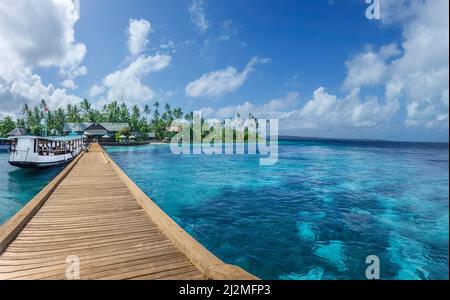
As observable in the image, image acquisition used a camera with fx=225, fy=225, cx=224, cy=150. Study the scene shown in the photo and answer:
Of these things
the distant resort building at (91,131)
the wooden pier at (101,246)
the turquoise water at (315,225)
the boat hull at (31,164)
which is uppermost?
the distant resort building at (91,131)

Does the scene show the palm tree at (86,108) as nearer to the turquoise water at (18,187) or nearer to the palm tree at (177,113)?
the palm tree at (177,113)

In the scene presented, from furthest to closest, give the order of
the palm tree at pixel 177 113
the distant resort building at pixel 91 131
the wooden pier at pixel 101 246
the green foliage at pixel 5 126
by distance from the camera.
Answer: the palm tree at pixel 177 113
the distant resort building at pixel 91 131
the green foliage at pixel 5 126
the wooden pier at pixel 101 246

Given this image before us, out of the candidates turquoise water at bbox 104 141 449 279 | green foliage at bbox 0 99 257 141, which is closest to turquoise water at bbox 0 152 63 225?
turquoise water at bbox 104 141 449 279

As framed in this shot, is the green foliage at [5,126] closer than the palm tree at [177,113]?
Yes

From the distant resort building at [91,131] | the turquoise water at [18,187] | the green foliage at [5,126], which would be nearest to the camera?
the turquoise water at [18,187]

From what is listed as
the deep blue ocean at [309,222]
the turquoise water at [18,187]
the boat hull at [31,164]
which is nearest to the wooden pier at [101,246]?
the deep blue ocean at [309,222]

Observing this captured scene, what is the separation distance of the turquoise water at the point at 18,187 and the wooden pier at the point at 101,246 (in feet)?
20.3

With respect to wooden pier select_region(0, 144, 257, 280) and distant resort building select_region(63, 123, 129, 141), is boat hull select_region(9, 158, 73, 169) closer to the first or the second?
wooden pier select_region(0, 144, 257, 280)

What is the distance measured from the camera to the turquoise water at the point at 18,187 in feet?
35.6

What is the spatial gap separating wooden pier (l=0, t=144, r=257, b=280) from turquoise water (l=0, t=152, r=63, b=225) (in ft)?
20.3
